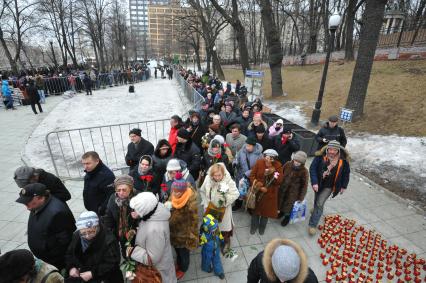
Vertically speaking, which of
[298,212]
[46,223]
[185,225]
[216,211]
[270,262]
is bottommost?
[298,212]

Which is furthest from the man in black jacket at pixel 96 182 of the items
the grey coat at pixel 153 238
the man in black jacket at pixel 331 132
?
the man in black jacket at pixel 331 132

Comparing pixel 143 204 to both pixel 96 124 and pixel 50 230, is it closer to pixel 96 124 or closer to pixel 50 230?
pixel 50 230

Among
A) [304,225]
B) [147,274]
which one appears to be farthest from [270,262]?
[304,225]

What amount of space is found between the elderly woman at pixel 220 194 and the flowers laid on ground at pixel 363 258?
176 cm

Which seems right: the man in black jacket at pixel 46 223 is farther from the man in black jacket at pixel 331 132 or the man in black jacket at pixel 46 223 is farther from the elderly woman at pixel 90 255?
the man in black jacket at pixel 331 132

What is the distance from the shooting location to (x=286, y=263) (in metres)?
1.88

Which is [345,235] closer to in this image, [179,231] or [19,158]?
[179,231]

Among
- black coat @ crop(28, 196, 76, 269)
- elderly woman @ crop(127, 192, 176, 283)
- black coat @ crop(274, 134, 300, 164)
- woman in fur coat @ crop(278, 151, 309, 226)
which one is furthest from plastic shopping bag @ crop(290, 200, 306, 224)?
black coat @ crop(28, 196, 76, 269)

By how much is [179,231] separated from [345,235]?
3329 millimetres

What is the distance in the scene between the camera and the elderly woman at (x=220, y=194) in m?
3.60

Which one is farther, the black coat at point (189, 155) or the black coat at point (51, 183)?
the black coat at point (189, 155)

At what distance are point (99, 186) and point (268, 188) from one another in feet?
9.12

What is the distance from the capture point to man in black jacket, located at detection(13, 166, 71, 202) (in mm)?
3258

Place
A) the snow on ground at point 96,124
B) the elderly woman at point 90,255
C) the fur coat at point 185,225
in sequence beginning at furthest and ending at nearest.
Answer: the snow on ground at point 96,124
the fur coat at point 185,225
the elderly woman at point 90,255
